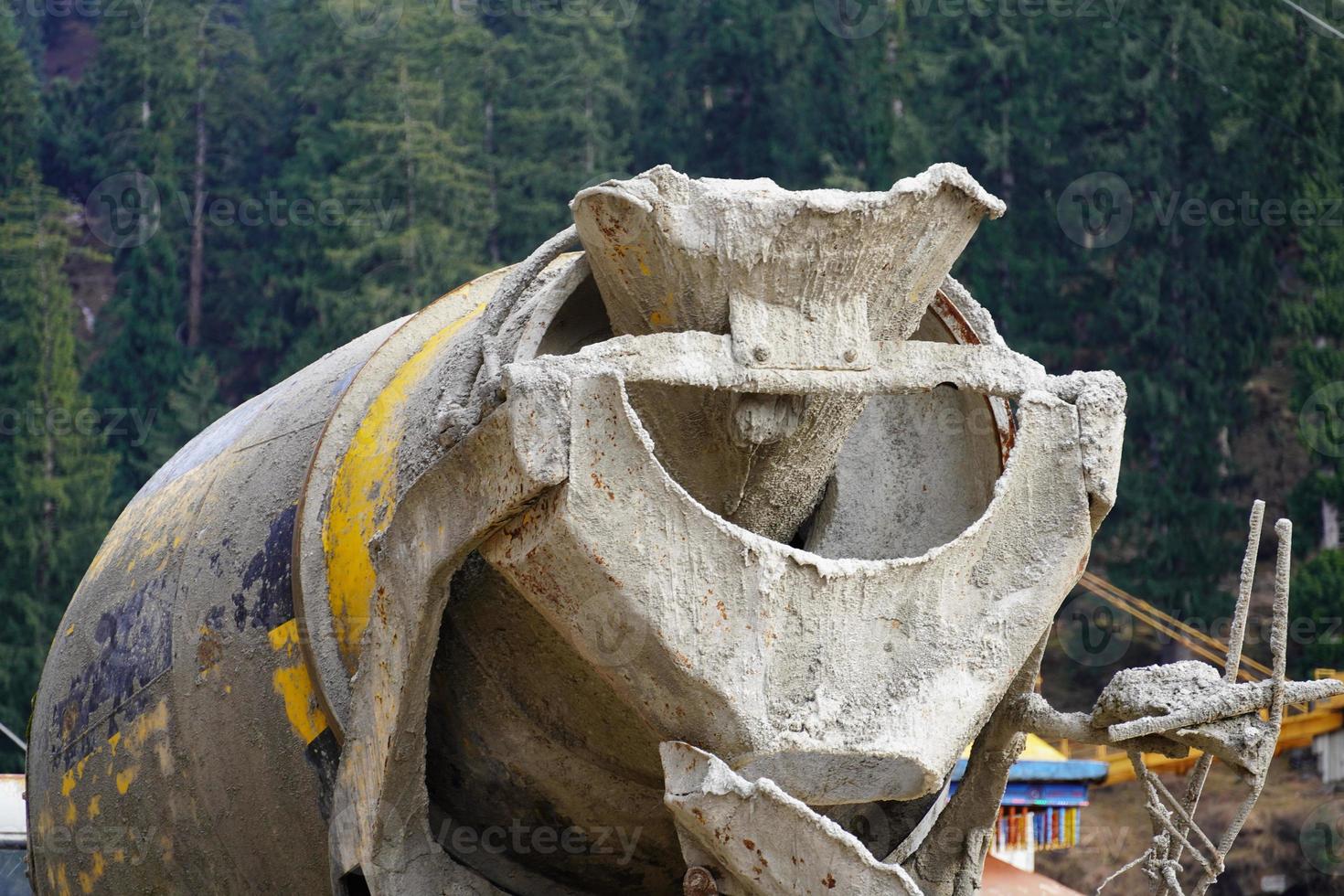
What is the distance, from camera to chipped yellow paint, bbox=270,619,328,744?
3.72m

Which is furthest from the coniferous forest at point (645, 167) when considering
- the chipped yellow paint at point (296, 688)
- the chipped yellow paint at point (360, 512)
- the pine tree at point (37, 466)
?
the chipped yellow paint at point (296, 688)

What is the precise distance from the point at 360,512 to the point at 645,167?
1036 inches

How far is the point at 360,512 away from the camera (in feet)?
12.2

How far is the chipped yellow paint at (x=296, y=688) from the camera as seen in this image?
372 cm

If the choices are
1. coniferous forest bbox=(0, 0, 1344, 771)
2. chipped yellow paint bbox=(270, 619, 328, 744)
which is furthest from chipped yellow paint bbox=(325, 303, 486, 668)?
coniferous forest bbox=(0, 0, 1344, 771)

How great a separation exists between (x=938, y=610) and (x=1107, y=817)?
2013cm

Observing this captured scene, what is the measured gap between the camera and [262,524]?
13.1 ft

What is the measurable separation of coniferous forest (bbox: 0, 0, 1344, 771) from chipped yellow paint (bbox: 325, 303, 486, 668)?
18151 mm

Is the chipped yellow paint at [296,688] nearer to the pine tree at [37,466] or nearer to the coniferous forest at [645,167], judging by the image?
the coniferous forest at [645,167]

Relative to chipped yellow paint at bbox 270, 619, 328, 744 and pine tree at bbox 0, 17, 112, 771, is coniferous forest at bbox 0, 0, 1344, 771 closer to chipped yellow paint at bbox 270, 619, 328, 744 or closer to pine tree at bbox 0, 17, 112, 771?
pine tree at bbox 0, 17, 112, 771

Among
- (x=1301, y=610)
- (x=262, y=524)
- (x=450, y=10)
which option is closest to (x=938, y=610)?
(x=262, y=524)

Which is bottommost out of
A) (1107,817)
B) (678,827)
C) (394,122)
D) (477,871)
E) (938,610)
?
(1107,817)

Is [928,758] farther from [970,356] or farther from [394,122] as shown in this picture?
[394,122]

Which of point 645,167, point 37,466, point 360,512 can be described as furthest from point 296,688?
point 645,167
